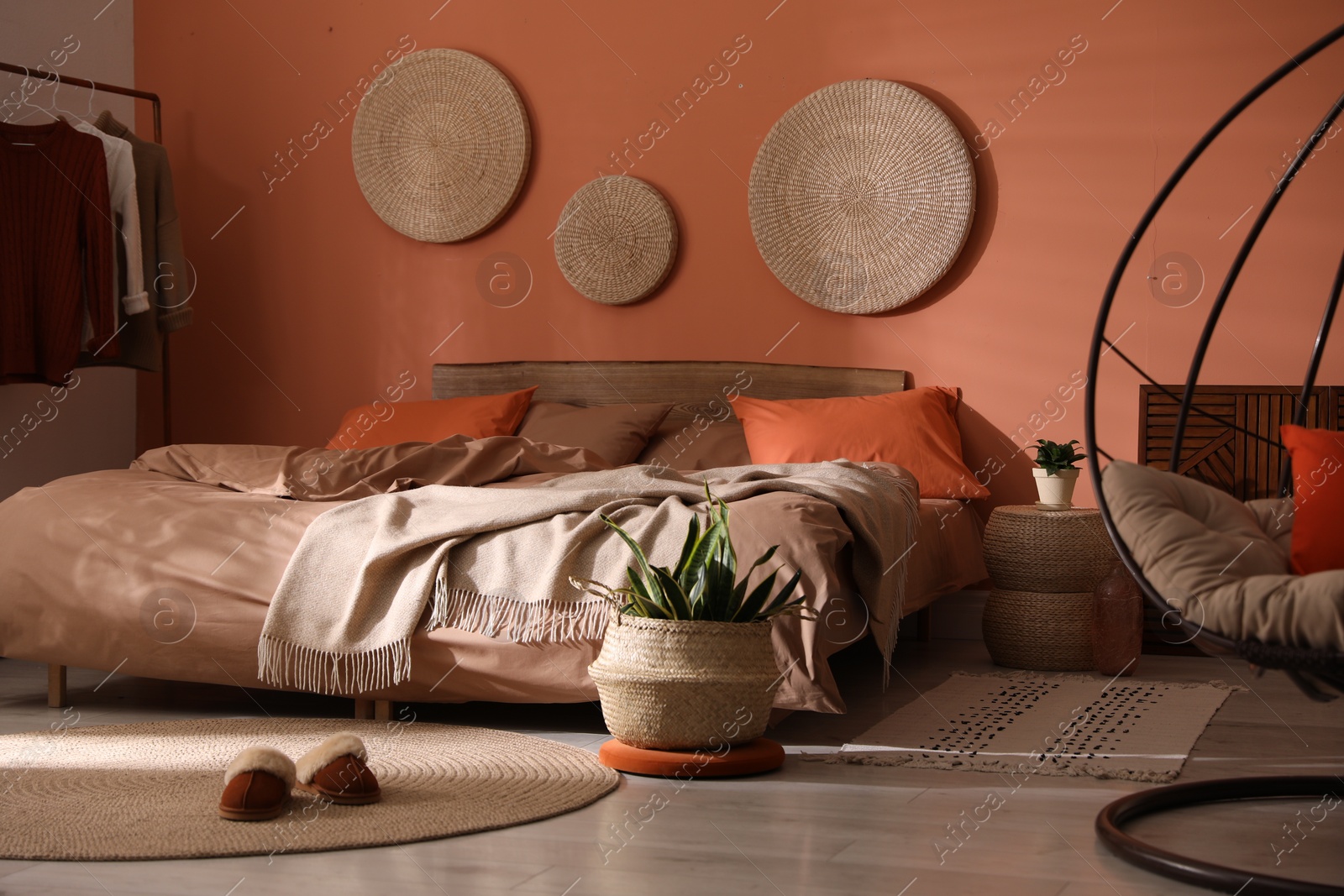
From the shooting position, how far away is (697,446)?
4.16 metres

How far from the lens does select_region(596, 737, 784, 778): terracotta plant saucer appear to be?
2262mm

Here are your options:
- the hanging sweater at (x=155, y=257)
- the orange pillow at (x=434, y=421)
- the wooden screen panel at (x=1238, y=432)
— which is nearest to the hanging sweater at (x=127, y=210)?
the hanging sweater at (x=155, y=257)

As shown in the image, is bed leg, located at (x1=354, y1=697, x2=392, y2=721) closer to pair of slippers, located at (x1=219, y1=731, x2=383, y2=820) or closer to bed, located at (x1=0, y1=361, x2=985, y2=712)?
bed, located at (x1=0, y1=361, x2=985, y2=712)

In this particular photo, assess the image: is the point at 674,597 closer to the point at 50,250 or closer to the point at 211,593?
the point at 211,593

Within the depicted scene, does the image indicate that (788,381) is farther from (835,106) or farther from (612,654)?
(612,654)

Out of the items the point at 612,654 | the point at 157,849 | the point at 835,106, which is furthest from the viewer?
the point at 835,106

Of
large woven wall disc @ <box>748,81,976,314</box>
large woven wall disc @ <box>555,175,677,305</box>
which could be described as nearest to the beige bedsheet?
large woven wall disc @ <box>748,81,976,314</box>

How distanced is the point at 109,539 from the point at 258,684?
505mm

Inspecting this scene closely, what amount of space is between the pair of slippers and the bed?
0.55 metres

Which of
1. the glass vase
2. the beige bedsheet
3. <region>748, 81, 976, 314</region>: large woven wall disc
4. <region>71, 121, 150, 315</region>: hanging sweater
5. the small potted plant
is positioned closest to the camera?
the beige bedsheet

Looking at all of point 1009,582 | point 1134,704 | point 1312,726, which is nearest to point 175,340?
point 1009,582

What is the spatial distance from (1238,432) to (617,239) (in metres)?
2.13

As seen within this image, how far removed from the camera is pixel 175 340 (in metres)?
5.11

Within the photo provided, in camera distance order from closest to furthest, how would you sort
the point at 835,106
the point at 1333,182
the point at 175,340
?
the point at 1333,182, the point at 835,106, the point at 175,340
